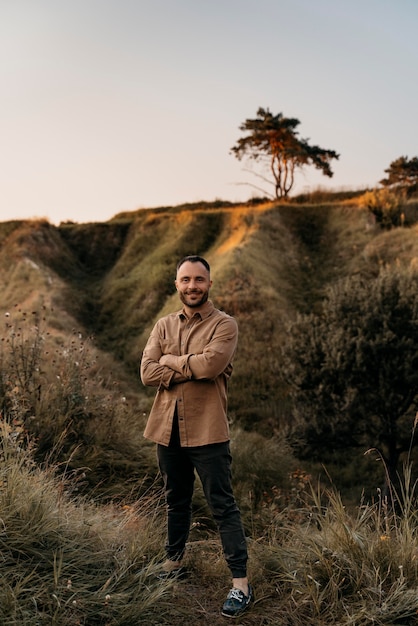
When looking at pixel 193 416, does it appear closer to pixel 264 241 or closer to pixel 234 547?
pixel 234 547

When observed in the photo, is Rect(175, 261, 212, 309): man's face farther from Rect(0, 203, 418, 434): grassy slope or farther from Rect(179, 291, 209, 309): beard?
Rect(0, 203, 418, 434): grassy slope

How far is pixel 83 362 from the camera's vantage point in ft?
26.3

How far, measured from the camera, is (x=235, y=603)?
3436mm

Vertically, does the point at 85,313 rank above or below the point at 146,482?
above

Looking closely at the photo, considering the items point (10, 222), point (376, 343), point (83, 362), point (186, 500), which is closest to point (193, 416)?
point (186, 500)

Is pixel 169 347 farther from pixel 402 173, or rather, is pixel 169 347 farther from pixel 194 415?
pixel 402 173

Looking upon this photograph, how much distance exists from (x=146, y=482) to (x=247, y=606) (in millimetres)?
3727

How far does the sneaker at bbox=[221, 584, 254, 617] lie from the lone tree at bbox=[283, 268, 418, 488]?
46.4ft

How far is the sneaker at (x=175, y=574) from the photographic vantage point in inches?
143

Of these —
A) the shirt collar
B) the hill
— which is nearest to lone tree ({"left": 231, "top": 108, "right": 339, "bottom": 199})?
the hill

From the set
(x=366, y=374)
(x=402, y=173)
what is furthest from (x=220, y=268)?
(x=402, y=173)

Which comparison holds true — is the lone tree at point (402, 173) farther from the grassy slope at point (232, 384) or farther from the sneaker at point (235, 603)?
the sneaker at point (235, 603)

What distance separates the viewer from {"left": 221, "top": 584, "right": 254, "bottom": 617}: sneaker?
11.2 feet

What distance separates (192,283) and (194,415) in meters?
0.86
